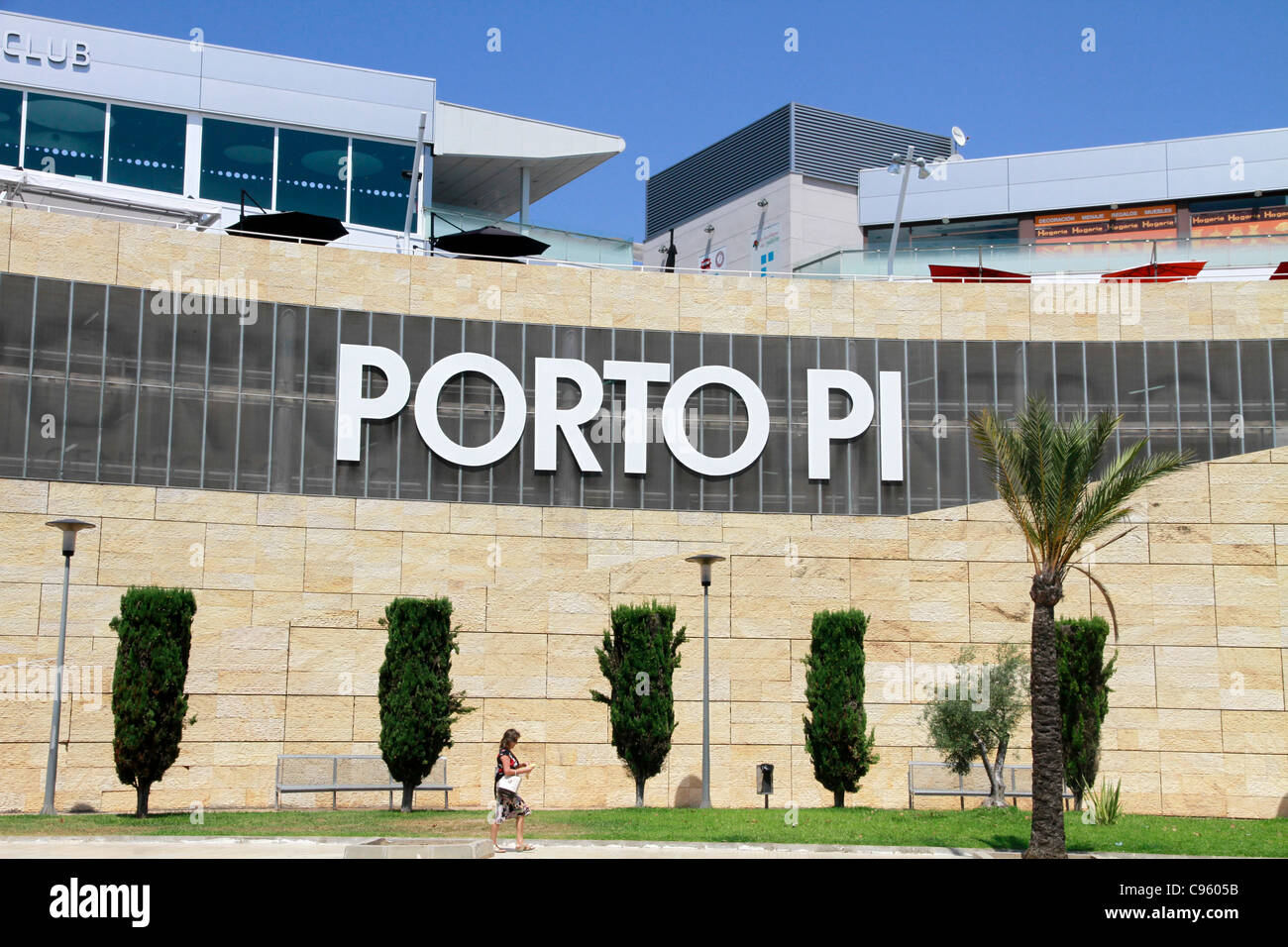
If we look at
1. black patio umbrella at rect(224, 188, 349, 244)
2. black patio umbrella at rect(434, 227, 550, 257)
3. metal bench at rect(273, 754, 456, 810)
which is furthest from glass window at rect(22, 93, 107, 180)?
metal bench at rect(273, 754, 456, 810)

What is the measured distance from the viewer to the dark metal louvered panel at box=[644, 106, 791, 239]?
2244 inches

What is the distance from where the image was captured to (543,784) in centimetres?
2942

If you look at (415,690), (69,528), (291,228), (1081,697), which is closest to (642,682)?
(415,690)

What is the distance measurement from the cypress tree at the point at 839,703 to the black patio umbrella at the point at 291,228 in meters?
14.0

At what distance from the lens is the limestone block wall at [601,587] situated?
28.3 meters

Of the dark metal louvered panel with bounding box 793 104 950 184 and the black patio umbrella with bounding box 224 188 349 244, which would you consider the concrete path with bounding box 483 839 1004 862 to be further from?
the dark metal louvered panel with bounding box 793 104 950 184

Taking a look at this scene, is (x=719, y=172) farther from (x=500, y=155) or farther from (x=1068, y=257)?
(x=1068, y=257)

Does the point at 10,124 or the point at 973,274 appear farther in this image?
the point at 10,124

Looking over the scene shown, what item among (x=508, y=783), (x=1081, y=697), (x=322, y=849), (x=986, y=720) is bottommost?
(x=322, y=849)

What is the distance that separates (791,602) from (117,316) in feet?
51.9

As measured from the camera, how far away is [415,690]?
83.6 feet

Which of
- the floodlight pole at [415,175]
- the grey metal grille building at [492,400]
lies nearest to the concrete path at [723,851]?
the grey metal grille building at [492,400]

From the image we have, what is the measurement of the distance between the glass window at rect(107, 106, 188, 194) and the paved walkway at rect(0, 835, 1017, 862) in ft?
69.5

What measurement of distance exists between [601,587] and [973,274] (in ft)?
39.3
